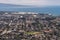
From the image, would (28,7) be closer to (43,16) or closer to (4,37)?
(43,16)

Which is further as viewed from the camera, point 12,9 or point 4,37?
point 12,9

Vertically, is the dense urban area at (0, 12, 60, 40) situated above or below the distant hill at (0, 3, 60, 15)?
below

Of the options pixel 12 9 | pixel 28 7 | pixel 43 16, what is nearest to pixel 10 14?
pixel 12 9

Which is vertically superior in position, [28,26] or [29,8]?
[29,8]

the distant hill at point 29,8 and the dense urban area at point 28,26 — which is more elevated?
the distant hill at point 29,8

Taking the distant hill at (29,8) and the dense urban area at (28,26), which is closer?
the dense urban area at (28,26)

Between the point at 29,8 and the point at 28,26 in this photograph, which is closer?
the point at 28,26

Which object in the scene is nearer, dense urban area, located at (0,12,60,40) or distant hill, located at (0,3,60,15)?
dense urban area, located at (0,12,60,40)

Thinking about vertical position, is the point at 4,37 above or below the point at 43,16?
below
